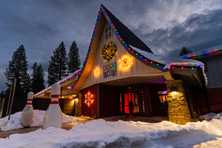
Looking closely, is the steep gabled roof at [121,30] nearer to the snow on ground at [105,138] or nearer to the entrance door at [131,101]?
the entrance door at [131,101]

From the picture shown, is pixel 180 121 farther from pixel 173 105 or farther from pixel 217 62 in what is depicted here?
pixel 217 62

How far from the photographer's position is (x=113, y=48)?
33.8 feet

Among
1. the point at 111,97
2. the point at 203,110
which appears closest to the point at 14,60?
the point at 111,97

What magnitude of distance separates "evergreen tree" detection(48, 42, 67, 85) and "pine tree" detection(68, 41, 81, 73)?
99 cm

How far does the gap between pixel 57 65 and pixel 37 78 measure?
4230 mm

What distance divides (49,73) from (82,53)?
8685 mm

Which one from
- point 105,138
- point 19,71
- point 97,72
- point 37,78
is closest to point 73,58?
point 37,78

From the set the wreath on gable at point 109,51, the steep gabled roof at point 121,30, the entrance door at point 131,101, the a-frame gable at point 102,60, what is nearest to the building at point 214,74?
the entrance door at point 131,101

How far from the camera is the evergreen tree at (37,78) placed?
3067 cm

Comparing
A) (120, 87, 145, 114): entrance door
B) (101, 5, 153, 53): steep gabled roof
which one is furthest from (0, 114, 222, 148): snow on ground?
(101, 5, 153, 53): steep gabled roof

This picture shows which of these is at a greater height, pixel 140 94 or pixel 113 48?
pixel 113 48

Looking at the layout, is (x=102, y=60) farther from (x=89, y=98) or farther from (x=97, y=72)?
(x=89, y=98)

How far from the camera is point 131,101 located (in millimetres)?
12000

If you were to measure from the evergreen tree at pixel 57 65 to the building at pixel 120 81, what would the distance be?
19.6 meters
